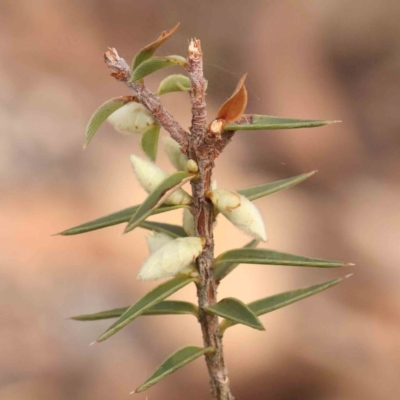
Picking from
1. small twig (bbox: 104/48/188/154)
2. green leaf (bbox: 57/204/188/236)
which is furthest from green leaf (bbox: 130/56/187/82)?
green leaf (bbox: 57/204/188/236)

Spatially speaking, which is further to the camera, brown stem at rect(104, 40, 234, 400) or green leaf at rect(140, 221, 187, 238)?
green leaf at rect(140, 221, 187, 238)

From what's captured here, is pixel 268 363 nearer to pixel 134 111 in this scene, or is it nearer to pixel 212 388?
pixel 212 388

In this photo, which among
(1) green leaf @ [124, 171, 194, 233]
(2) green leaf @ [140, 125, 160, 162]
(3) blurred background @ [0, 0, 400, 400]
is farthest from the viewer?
(3) blurred background @ [0, 0, 400, 400]

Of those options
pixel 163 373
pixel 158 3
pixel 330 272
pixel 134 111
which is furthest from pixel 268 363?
pixel 158 3

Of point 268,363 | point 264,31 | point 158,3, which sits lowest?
point 268,363

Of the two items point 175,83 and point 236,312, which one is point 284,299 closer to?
point 236,312

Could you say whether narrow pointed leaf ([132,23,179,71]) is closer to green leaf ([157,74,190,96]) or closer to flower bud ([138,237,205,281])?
green leaf ([157,74,190,96])
